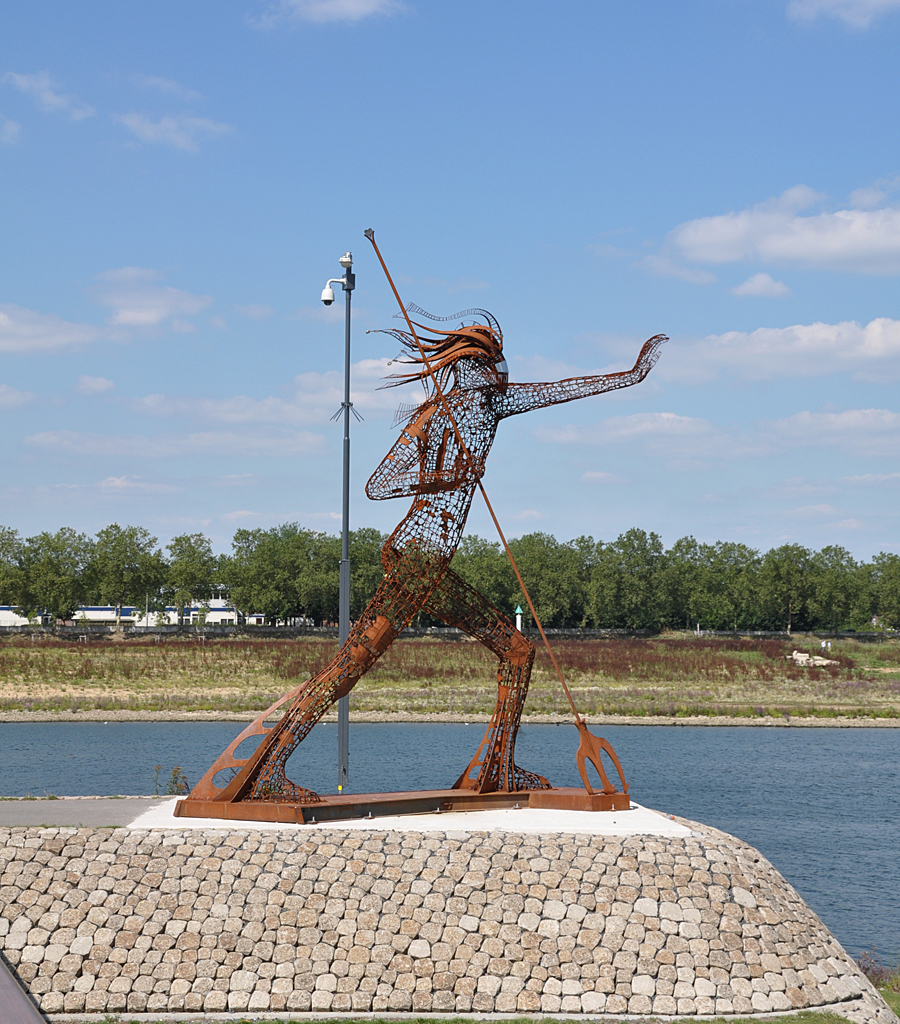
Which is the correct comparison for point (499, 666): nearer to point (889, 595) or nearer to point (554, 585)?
point (554, 585)

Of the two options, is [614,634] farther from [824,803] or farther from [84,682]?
[824,803]

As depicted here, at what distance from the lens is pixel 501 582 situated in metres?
77.7

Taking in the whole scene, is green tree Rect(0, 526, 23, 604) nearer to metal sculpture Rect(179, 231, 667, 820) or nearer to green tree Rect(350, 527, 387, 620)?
green tree Rect(350, 527, 387, 620)

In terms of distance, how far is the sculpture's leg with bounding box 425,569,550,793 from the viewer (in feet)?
44.9

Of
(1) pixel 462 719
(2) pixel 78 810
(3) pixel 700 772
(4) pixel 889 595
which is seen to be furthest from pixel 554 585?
(2) pixel 78 810

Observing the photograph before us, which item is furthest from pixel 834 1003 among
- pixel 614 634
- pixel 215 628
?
A: pixel 614 634

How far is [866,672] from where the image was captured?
172 ft

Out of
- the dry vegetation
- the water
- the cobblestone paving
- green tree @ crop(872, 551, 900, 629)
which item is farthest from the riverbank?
green tree @ crop(872, 551, 900, 629)

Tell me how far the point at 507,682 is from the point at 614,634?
63458 millimetres

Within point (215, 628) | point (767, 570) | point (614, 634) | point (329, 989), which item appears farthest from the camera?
point (767, 570)

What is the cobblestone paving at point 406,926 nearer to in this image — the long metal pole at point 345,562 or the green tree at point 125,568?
the long metal pole at point 345,562

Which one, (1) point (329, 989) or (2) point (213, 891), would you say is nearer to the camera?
(1) point (329, 989)

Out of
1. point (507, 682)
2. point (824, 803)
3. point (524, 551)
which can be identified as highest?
point (524, 551)

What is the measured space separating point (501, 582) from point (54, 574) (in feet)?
105
